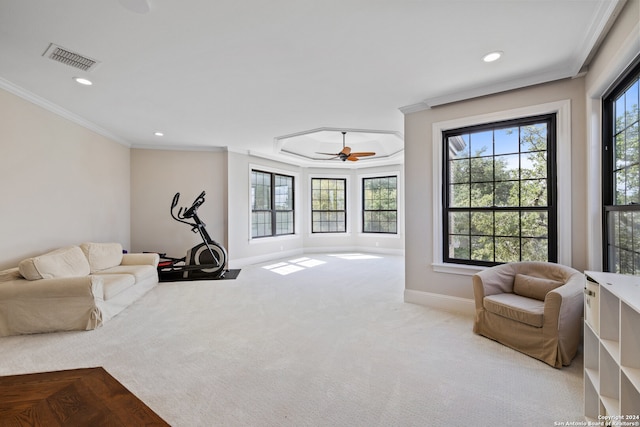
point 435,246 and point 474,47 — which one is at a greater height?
point 474,47

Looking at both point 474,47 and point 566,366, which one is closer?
point 566,366

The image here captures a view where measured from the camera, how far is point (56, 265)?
10.6 feet

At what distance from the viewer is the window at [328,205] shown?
845cm

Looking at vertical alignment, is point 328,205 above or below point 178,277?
above

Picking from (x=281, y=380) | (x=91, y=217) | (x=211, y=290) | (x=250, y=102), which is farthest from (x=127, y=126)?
(x=281, y=380)

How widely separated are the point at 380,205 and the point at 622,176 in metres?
6.07

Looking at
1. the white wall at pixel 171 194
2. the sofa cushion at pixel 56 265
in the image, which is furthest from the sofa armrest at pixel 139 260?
the white wall at pixel 171 194

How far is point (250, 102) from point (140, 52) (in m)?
1.39

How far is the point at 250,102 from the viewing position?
12.2 ft

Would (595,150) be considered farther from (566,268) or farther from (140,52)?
(140,52)

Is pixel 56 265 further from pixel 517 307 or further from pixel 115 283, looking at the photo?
pixel 517 307

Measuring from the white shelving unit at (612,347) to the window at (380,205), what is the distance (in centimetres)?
650

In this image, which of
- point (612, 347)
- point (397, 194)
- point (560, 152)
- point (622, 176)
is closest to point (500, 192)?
point (560, 152)

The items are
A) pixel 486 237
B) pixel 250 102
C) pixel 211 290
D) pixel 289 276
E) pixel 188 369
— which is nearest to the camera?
pixel 188 369
